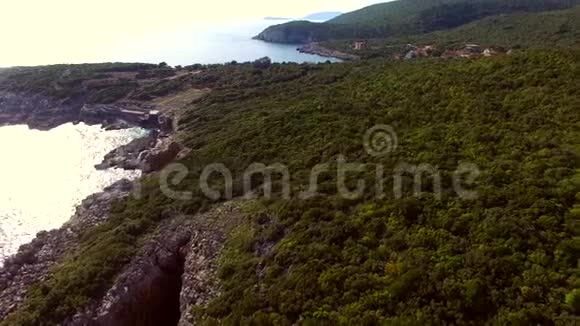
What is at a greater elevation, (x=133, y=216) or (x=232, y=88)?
(x=232, y=88)

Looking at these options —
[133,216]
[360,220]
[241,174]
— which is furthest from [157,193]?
[360,220]

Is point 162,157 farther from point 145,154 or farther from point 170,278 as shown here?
point 170,278

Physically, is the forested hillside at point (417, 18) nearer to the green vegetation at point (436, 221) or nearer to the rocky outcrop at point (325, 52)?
the rocky outcrop at point (325, 52)

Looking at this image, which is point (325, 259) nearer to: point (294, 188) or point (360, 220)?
point (360, 220)

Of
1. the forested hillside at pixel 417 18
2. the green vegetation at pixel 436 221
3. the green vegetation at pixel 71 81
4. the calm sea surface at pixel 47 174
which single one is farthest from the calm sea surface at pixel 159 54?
the green vegetation at pixel 436 221

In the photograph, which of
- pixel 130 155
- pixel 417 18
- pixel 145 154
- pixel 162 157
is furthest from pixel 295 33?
pixel 162 157

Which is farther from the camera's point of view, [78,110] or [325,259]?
[78,110]

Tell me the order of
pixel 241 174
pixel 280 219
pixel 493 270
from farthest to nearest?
pixel 241 174, pixel 280 219, pixel 493 270
